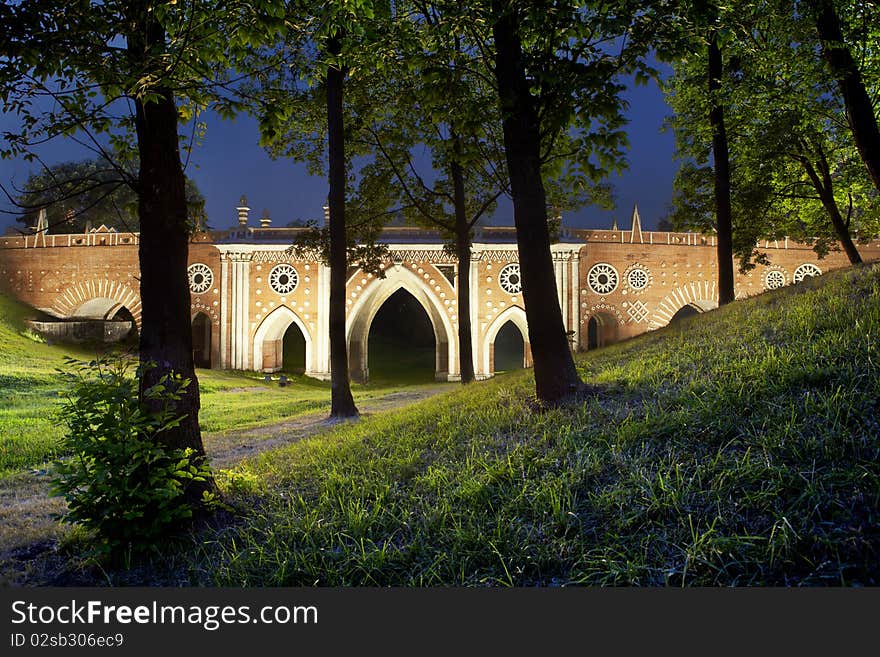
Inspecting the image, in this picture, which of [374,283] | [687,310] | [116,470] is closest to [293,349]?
[374,283]

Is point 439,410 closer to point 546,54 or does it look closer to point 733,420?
point 733,420

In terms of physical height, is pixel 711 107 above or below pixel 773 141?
above

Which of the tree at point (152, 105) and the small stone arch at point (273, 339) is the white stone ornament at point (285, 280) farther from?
the tree at point (152, 105)

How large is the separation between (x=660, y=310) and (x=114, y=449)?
25782 millimetres

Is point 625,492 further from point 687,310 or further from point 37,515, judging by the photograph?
point 687,310

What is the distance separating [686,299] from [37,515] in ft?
87.1

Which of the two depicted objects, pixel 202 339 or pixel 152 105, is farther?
pixel 202 339

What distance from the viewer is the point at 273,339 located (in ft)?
82.0

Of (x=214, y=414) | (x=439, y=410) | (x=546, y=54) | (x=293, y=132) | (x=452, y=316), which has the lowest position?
(x=214, y=414)

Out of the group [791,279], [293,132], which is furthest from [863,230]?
[293,132]

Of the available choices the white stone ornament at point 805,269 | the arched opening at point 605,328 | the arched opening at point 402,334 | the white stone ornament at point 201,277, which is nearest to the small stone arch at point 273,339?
the white stone ornament at point 201,277

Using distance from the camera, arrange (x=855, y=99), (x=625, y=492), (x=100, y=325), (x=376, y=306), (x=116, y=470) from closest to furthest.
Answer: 1. (x=625, y=492)
2. (x=116, y=470)
3. (x=855, y=99)
4. (x=100, y=325)
5. (x=376, y=306)

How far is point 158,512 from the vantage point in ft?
11.1

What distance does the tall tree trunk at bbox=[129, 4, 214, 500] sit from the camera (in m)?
3.78
